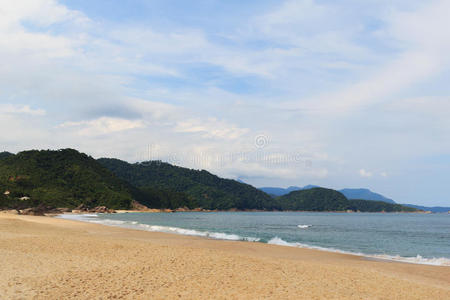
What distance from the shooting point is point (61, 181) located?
5472 inches

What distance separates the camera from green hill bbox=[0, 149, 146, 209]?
11506cm

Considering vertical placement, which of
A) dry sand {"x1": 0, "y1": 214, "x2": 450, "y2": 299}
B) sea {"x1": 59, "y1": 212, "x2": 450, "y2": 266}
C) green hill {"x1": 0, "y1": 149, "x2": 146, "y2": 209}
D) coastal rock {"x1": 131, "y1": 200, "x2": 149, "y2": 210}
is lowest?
coastal rock {"x1": 131, "y1": 200, "x2": 149, "y2": 210}

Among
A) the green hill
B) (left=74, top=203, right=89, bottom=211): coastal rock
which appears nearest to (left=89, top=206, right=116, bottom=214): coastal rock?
(left=74, top=203, right=89, bottom=211): coastal rock

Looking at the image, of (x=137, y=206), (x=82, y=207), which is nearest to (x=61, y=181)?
(x=82, y=207)

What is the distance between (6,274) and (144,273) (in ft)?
17.1

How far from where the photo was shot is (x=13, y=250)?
58.2 feet

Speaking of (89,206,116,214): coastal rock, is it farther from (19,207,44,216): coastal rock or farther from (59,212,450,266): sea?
(59,212,450,266): sea

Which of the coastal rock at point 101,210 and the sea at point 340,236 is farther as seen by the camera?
the coastal rock at point 101,210

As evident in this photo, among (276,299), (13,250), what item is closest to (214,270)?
(276,299)

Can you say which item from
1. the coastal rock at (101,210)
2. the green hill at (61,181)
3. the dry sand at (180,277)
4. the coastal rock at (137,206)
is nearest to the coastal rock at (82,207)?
the green hill at (61,181)

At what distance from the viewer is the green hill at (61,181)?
115 m

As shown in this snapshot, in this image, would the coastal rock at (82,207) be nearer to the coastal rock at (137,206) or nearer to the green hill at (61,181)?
the green hill at (61,181)

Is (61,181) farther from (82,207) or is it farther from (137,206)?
(137,206)

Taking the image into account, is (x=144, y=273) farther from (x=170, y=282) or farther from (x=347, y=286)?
(x=347, y=286)
